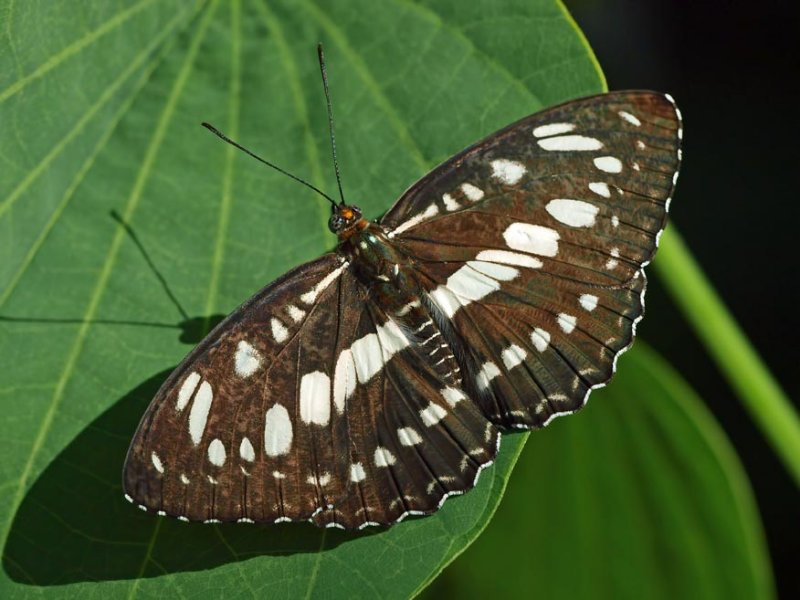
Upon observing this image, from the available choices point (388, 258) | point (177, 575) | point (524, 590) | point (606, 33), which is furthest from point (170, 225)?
point (606, 33)

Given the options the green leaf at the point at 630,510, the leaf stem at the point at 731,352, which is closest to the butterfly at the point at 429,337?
the leaf stem at the point at 731,352

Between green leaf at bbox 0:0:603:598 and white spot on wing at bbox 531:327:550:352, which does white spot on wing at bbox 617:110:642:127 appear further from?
white spot on wing at bbox 531:327:550:352

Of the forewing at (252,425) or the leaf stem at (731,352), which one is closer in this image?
the forewing at (252,425)

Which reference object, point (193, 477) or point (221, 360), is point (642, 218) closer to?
point (221, 360)

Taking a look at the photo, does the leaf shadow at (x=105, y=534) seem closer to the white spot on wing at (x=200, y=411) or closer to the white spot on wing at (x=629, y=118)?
the white spot on wing at (x=200, y=411)

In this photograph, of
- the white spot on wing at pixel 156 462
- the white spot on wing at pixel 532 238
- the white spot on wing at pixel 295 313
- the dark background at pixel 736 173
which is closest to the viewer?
the white spot on wing at pixel 156 462

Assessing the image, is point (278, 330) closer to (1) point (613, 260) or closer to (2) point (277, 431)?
(2) point (277, 431)
